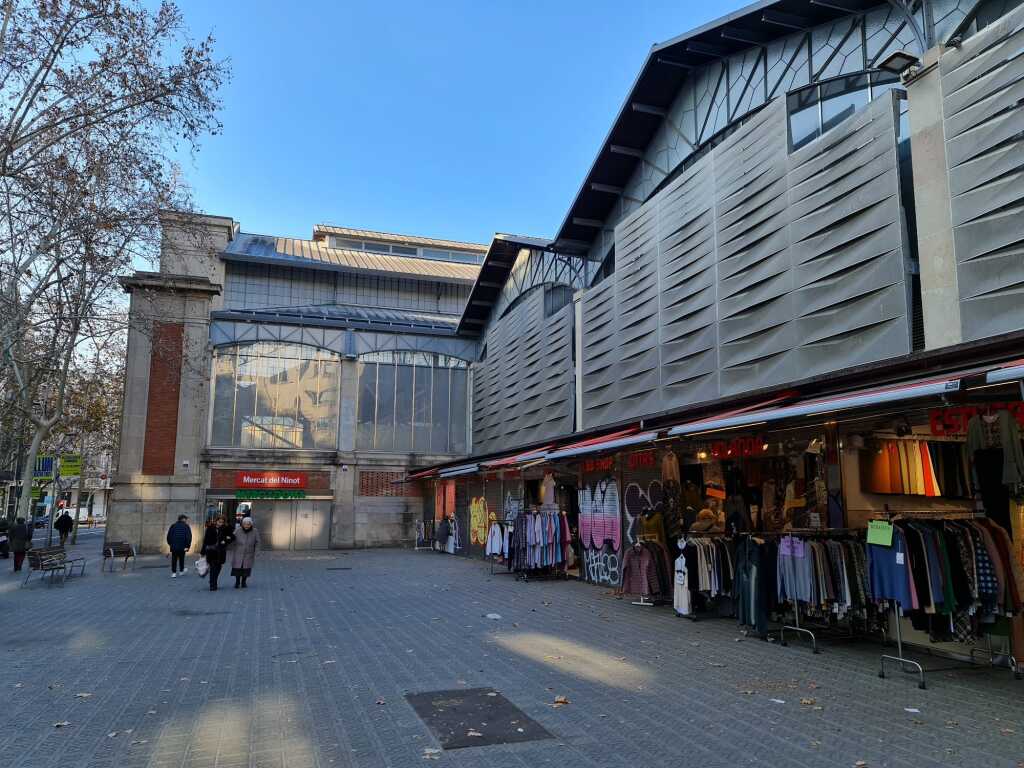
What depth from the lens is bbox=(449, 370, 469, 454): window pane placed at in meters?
32.9

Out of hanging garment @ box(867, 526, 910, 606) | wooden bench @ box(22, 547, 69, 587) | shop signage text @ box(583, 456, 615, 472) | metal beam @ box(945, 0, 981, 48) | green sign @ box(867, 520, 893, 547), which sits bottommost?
wooden bench @ box(22, 547, 69, 587)

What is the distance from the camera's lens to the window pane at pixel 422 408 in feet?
106

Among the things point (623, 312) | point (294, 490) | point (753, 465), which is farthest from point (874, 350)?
point (294, 490)

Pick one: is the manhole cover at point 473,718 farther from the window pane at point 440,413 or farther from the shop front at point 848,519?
the window pane at point 440,413

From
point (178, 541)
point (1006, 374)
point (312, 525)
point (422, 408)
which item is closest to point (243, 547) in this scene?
point (178, 541)

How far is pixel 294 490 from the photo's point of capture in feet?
96.8

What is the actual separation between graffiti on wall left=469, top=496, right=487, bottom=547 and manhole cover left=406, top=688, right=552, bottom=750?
17.0m

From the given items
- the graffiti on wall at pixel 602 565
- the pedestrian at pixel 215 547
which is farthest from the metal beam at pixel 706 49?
the pedestrian at pixel 215 547

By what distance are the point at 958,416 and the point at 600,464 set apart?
8.28m

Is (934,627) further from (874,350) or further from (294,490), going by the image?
(294,490)

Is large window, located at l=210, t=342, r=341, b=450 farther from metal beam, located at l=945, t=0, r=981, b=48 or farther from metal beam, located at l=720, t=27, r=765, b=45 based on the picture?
metal beam, located at l=945, t=0, r=981, b=48

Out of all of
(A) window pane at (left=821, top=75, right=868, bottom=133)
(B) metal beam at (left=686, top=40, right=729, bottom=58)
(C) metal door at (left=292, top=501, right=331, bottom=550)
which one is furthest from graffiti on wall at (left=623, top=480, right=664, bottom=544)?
(C) metal door at (left=292, top=501, right=331, bottom=550)

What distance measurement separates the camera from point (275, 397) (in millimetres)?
30188

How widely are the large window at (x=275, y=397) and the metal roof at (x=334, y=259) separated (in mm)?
5907
